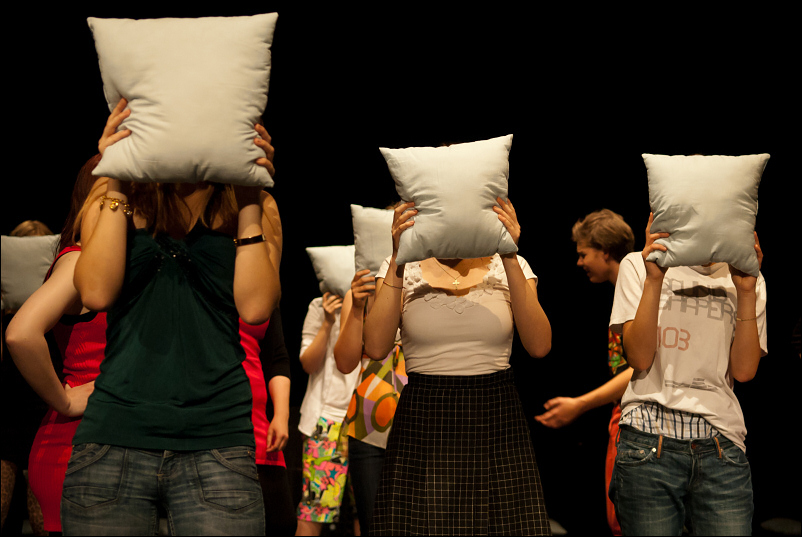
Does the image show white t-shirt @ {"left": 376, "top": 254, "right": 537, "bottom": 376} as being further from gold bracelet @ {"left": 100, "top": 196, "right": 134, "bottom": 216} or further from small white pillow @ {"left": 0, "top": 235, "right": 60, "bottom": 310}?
small white pillow @ {"left": 0, "top": 235, "right": 60, "bottom": 310}

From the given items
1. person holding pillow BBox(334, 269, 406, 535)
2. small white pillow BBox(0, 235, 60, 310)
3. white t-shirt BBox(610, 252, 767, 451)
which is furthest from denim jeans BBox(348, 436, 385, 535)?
small white pillow BBox(0, 235, 60, 310)

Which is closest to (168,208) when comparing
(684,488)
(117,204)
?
(117,204)

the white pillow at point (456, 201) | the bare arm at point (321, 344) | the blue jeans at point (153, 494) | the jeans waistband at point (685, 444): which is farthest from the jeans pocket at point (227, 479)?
the bare arm at point (321, 344)

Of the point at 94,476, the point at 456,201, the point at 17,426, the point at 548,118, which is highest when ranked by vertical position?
the point at 456,201

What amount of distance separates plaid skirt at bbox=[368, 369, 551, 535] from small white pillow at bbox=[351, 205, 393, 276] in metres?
0.80

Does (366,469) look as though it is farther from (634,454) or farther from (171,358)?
(171,358)

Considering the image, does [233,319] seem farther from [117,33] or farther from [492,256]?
[492,256]

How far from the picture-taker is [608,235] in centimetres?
325

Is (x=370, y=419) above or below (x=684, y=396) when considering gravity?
below

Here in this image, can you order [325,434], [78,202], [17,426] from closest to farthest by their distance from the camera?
[78,202] → [17,426] → [325,434]

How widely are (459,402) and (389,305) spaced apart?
13.0 inches

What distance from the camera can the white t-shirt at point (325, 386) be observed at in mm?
3531

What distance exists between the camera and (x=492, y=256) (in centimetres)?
219

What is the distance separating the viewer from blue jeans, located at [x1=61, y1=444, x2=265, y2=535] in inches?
57.0
